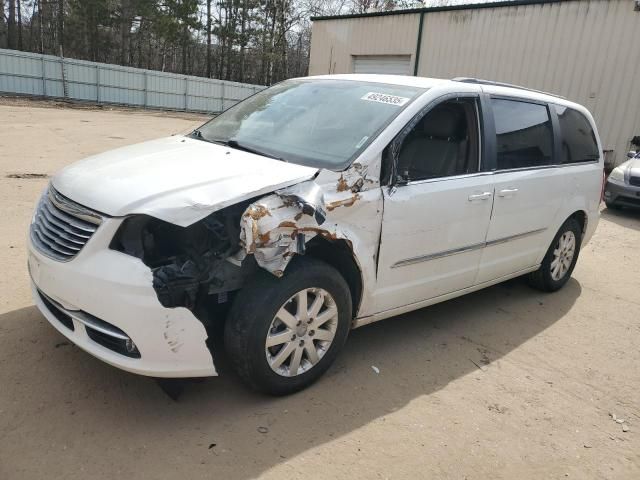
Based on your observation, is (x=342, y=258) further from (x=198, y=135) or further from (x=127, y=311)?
(x=198, y=135)

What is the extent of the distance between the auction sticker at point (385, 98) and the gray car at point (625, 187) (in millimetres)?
7628

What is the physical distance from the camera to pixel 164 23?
115ft

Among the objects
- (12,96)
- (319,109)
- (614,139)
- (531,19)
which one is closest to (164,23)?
(12,96)

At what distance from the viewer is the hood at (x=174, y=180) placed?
8.20ft

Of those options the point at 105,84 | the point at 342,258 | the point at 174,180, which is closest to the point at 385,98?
the point at 342,258

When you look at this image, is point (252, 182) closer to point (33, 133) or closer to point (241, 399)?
point (241, 399)

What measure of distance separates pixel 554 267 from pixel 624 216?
5.76 metres

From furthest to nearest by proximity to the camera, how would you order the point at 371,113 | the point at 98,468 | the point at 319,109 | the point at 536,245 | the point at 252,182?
the point at 536,245
the point at 319,109
the point at 371,113
the point at 252,182
the point at 98,468

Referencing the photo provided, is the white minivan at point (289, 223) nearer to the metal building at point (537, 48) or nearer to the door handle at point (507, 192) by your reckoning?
the door handle at point (507, 192)

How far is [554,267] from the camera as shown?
4.96 m

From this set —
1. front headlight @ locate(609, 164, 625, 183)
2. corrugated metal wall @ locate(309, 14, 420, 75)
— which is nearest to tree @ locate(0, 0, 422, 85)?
corrugated metal wall @ locate(309, 14, 420, 75)

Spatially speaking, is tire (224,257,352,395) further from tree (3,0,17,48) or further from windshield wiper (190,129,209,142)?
tree (3,0,17,48)

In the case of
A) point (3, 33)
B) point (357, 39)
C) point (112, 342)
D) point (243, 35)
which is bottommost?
point (112, 342)

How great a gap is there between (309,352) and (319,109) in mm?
1635
